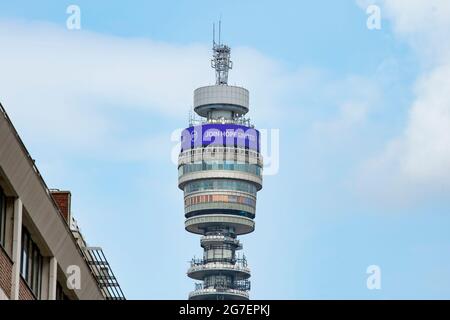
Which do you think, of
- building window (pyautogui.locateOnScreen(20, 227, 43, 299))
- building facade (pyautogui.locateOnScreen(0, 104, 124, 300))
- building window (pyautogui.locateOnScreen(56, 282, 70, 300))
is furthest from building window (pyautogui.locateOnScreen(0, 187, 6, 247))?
building window (pyautogui.locateOnScreen(56, 282, 70, 300))

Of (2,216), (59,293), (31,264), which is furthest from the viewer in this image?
(59,293)

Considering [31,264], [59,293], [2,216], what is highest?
[59,293]

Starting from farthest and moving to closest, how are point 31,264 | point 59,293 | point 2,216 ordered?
1. point 59,293
2. point 31,264
3. point 2,216

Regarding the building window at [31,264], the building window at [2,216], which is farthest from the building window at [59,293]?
the building window at [2,216]

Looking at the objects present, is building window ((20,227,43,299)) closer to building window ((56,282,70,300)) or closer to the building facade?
the building facade

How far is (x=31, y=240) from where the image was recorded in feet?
132

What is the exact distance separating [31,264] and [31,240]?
0.68m

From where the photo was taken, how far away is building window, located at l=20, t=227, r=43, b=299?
127 feet

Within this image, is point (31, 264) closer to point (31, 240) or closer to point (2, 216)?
point (31, 240)

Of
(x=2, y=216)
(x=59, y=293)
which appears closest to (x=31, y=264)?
(x=2, y=216)
